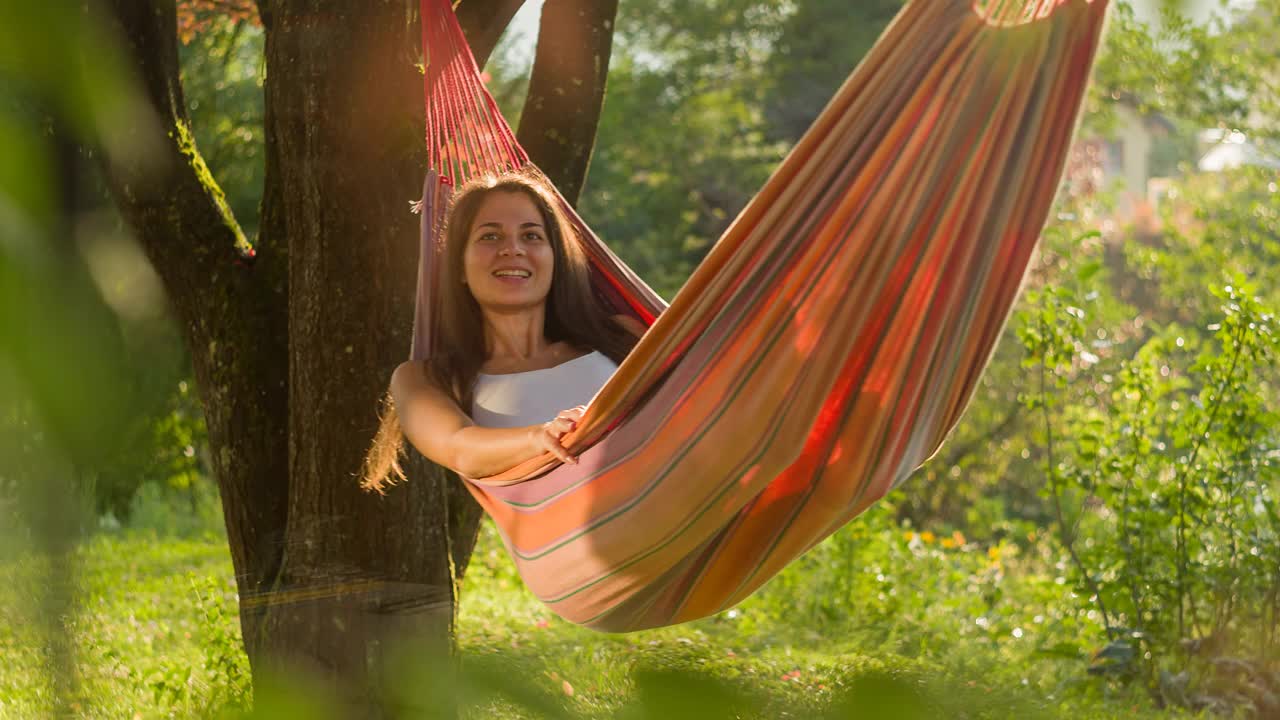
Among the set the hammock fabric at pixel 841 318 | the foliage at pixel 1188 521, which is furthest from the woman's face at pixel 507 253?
the foliage at pixel 1188 521

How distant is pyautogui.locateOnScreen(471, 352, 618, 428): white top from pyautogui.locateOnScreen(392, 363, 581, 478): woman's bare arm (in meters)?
0.22

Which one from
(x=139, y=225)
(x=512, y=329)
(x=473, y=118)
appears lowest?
(x=512, y=329)

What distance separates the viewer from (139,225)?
2377 millimetres

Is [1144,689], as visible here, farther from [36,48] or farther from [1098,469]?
[36,48]

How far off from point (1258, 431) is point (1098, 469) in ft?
1.54

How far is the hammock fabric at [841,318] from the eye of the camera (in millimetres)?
1426

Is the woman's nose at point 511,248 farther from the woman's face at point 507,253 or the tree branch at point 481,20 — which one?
the tree branch at point 481,20

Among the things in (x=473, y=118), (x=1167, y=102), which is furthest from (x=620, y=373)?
(x=1167, y=102)

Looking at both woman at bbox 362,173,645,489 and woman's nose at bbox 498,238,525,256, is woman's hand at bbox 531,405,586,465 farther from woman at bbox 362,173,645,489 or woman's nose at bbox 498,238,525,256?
woman's nose at bbox 498,238,525,256

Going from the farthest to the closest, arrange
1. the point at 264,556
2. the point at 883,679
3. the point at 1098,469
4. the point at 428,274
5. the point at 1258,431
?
the point at 1098,469
the point at 1258,431
the point at 264,556
the point at 428,274
the point at 883,679

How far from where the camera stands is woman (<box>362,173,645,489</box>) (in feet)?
7.78

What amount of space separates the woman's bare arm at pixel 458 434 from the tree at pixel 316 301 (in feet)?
0.93

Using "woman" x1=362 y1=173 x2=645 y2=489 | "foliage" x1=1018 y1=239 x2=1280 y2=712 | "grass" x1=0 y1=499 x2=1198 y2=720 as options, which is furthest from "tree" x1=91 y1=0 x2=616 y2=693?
"foliage" x1=1018 y1=239 x2=1280 y2=712

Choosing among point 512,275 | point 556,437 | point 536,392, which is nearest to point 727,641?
point 536,392
